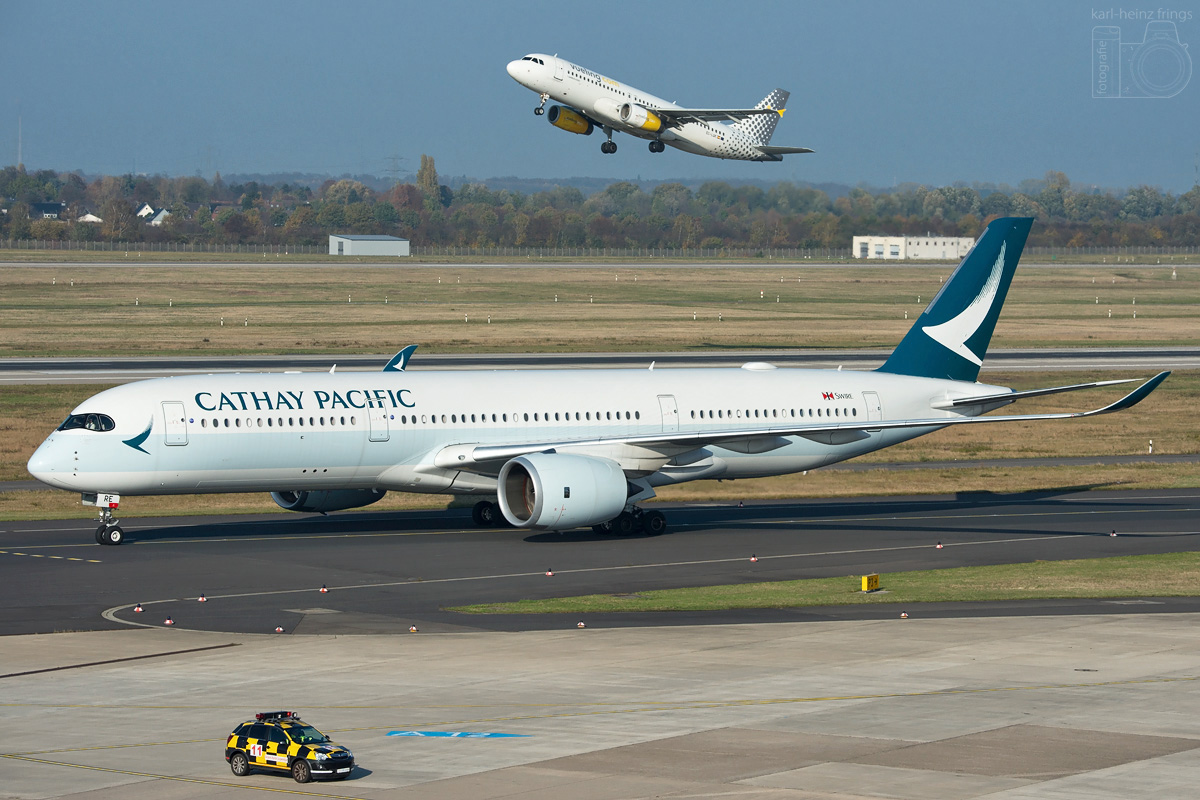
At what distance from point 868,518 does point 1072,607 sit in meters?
16.2

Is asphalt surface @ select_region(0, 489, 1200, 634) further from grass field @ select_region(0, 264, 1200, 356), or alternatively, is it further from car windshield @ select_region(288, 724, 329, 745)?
grass field @ select_region(0, 264, 1200, 356)

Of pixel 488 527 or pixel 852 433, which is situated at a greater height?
pixel 852 433

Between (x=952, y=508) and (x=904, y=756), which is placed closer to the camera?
(x=904, y=756)

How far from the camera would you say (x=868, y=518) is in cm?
5231

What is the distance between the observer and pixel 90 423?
143ft

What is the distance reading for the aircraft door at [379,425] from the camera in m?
45.8

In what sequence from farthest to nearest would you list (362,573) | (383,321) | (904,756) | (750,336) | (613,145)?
(383,321)
(750,336)
(613,145)
(362,573)
(904,756)

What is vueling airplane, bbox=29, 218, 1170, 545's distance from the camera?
43719mm

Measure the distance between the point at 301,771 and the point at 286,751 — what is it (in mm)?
356

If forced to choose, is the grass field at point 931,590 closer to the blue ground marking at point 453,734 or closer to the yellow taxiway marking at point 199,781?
the blue ground marking at point 453,734

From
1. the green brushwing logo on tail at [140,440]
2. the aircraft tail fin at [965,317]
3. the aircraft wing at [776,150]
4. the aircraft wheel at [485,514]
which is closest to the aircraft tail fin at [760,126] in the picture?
the aircraft wing at [776,150]

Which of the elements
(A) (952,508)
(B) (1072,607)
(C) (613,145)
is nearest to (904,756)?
(B) (1072,607)

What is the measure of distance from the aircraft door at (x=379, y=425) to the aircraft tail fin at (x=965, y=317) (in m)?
19.3

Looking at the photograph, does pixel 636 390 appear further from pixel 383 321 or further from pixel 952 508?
pixel 383 321
